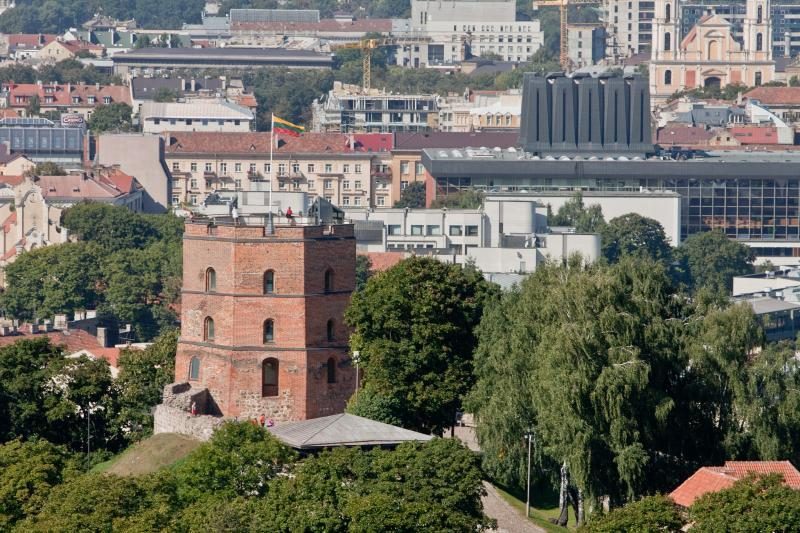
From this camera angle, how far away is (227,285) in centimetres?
8794

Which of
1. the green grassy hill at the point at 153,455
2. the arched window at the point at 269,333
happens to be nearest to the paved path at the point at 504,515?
the green grassy hill at the point at 153,455

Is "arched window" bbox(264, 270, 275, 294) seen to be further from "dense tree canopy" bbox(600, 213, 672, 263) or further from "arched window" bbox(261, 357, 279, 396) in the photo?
"dense tree canopy" bbox(600, 213, 672, 263)

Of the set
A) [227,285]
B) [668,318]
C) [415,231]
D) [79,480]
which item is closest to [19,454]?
[79,480]

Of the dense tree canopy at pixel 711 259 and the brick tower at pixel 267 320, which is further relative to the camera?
the dense tree canopy at pixel 711 259

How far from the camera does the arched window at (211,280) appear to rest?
8838 centimetres

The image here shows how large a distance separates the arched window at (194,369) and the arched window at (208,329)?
0.64 metres

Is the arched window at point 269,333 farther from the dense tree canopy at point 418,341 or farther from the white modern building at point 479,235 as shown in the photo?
the white modern building at point 479,235

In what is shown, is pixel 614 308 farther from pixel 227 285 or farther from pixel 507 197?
pixel 507 197

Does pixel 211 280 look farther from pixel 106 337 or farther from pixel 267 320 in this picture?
pixel 106 337

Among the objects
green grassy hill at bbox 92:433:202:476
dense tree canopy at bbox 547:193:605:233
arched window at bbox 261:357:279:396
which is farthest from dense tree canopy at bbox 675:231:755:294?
green grassy hill at bbox 92:433:202:476

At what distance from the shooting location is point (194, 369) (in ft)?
292

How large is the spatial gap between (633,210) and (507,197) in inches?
425

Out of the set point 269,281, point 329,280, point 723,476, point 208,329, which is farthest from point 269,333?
point 723,476

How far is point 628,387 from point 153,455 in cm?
1280
